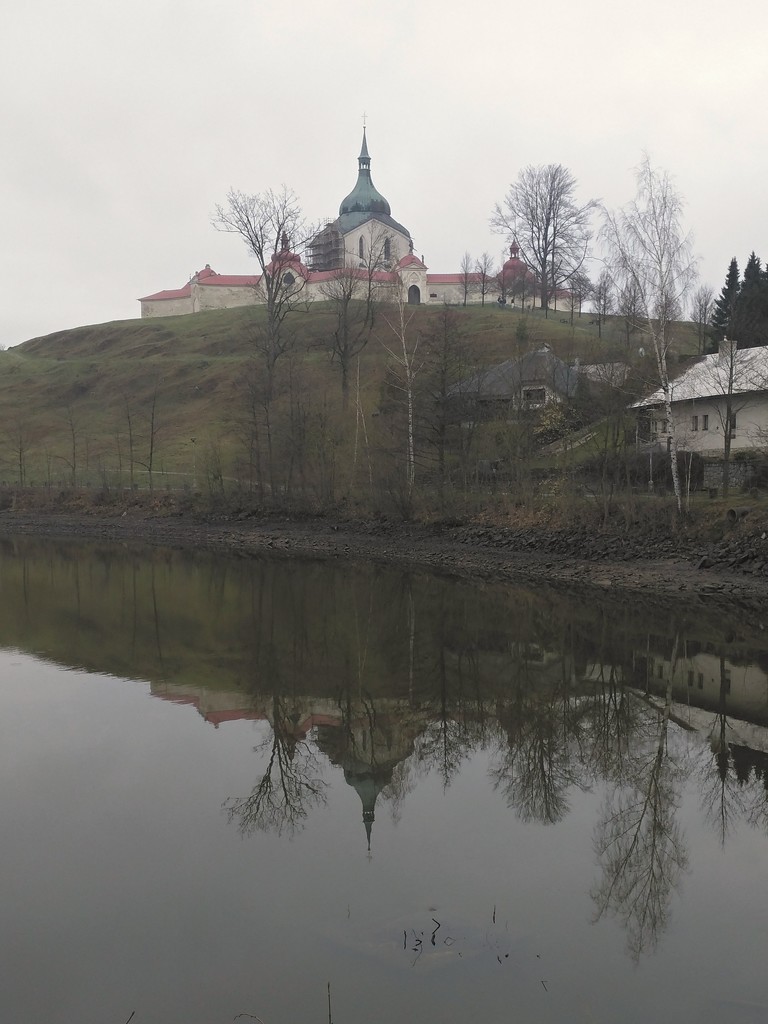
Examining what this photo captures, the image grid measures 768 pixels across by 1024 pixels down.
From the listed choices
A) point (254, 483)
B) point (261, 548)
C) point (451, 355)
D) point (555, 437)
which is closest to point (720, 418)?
point (555, 437)

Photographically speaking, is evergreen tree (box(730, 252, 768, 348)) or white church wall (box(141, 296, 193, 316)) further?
white church wall (box(141, 296, 193, 316))

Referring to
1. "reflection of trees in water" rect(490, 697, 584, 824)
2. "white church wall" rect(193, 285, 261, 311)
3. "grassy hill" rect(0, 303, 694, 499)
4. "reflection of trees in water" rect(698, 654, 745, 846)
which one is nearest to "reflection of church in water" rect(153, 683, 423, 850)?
"reflection of trees in water" rect(490, 697, 584, 824)

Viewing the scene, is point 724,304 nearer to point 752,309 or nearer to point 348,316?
point 752,309

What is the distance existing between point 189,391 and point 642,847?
6650 centimetres

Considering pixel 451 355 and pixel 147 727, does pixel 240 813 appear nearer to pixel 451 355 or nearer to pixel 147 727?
pixel 147 727

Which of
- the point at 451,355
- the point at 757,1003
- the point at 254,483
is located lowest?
the point at 757,1003

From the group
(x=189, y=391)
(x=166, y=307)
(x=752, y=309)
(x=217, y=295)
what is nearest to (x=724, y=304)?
(x=752, y=309)

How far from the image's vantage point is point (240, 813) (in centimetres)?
→ 1007

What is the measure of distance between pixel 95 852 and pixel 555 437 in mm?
36495

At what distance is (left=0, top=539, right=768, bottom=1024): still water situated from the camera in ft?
22.0

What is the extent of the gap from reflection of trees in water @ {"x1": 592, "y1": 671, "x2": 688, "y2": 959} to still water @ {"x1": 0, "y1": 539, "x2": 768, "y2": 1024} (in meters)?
0.03

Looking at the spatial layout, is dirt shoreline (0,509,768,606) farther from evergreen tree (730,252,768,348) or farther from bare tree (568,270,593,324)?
bare tree (568,270,593,324)

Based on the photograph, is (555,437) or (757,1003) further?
(555,437)

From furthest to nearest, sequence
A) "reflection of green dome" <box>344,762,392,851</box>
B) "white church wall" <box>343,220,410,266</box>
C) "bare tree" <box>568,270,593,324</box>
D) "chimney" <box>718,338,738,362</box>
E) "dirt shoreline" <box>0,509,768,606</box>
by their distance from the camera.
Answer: "white church wall" <box>343,220,410,266</box>, "bare tree" <box>568,270,593,324</box>, "chimney" <box>718,338,738,362</box>, "dirt shoreline" <box>0,509,768,606</box>, "reflection of green dome" <box>344,762,392,851</box>
